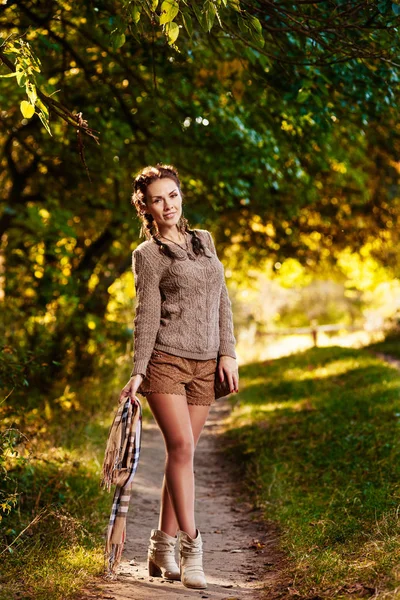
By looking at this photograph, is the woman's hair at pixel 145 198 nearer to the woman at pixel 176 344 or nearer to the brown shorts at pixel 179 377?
the woman at pixel 176 344

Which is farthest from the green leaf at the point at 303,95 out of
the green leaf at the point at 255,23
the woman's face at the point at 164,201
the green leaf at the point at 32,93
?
the green leaf at the point at 32,93

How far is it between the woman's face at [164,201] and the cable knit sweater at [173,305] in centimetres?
16

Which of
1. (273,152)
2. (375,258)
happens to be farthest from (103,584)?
(375,258)

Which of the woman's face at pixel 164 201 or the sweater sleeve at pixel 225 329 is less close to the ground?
the woman's face at pixel 164 201

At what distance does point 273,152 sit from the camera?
353 inches

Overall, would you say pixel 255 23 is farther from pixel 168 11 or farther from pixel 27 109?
pixel 27 109

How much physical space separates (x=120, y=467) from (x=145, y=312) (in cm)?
90

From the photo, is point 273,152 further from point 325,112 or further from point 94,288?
point 94,288

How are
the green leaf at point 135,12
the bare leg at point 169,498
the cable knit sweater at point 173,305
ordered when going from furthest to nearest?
1. the bare leg at point 169,498
2. the cable knit sweater at point 173,305
3. the green leaf at point 135,12

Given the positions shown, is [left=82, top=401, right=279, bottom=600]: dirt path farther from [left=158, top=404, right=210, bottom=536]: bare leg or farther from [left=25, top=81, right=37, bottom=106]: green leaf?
[left=25, top=81, right=37, bottom=106]: green leaf

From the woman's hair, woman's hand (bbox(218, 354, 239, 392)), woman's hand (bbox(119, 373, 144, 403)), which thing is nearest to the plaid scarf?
woman's hand (bbox(119, 373, 144, 403))

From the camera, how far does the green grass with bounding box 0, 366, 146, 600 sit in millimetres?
4340

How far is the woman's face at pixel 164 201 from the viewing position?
Answer: 4570 millimetres

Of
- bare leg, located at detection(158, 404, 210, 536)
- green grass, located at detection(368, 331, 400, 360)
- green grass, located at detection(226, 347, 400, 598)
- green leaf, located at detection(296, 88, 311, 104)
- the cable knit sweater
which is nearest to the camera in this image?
green grass, located at detection(226, 347, 400, 598)
